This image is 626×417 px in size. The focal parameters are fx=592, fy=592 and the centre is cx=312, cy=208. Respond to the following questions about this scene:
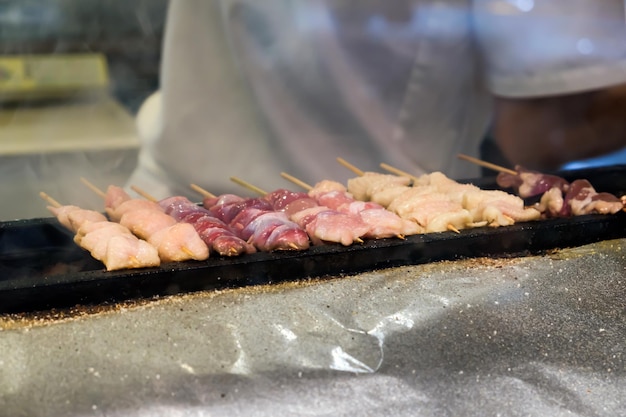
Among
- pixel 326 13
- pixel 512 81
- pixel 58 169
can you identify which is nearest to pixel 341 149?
pixel 326 13

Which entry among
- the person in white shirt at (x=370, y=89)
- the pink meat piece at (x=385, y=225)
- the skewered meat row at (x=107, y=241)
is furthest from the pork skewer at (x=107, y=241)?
the person in white shirt at (x=370, y=89)

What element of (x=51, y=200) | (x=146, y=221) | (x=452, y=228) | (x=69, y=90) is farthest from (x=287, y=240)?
(x=69, y=90)

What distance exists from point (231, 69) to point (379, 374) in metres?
2.42

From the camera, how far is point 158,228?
2.12 m

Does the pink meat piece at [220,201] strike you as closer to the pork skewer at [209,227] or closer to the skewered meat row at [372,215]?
the pork skewer at [209,227]

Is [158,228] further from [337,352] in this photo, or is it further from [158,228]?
[337,352]

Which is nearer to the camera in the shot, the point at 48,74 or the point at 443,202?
the point at 443,202

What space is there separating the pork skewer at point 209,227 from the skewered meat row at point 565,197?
4.27 feet

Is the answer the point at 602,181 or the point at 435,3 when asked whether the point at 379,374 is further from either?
the point at 435,3

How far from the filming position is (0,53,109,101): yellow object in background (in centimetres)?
360

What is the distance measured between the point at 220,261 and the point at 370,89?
212 cm

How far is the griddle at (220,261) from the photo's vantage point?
1747 millimetres

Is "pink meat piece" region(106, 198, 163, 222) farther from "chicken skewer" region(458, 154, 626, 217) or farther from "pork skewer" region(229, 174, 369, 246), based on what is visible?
"chicken skewer" region(458, 154, 626, 217)

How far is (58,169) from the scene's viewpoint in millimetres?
3812
